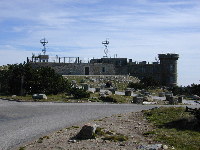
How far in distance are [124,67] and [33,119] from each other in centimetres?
5735

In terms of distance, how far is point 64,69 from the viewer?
62.6 metres

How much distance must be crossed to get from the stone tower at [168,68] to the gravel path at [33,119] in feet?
160

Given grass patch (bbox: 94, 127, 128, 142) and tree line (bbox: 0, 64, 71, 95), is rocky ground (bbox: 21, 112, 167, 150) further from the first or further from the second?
tree line (bbox: 0, 64, 71, 95)

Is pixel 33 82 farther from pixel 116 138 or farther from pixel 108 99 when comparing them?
pixel 116 138

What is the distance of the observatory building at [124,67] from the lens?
63906 mm

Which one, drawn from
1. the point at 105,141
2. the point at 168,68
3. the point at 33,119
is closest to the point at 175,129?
the point at 105,141

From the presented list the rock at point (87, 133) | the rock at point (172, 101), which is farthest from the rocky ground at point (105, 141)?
the rock at point (172, 101)

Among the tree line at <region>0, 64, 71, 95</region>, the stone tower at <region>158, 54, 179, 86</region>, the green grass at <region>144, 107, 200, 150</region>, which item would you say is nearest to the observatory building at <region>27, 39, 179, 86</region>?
the stone tower at <region>158, 54, 179, 86</region>

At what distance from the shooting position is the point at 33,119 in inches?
746

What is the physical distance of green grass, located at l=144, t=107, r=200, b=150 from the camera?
12.4 meters

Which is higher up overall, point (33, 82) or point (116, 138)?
point (33, 82)

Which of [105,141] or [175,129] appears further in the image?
[175,129]

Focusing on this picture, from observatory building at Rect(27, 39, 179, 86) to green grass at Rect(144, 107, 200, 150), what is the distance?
44.6 meters

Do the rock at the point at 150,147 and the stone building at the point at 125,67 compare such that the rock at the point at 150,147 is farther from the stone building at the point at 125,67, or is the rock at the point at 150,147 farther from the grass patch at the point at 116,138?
the stone building at the point at 125,67
